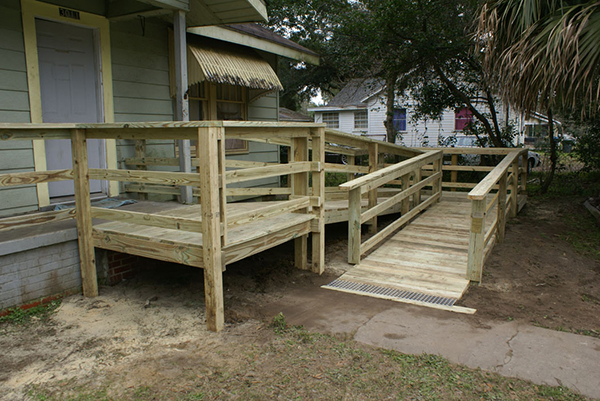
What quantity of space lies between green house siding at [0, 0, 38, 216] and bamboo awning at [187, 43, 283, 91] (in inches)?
87.0

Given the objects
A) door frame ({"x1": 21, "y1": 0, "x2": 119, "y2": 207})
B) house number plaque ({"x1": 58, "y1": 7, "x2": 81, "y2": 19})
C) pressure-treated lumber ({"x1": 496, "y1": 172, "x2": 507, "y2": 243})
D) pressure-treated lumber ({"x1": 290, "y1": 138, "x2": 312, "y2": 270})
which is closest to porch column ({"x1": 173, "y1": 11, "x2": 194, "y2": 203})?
door frame ({"x1": 21, "y1": 0, "x2": 119, "y2": 207})

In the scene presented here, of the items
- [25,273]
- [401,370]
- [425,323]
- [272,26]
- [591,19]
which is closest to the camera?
[401,370]

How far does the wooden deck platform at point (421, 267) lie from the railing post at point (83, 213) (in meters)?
2.35

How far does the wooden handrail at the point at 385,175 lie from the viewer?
5332 mm

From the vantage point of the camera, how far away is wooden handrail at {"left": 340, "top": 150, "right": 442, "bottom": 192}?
533 cm

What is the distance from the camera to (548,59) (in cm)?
606

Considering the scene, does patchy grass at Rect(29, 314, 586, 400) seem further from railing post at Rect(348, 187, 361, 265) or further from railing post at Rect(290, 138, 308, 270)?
railing post at Rect(348, 187, 361, 265)

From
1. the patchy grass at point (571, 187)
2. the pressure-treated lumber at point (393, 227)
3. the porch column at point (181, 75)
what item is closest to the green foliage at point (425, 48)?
the patchy grass at point (571, 187)

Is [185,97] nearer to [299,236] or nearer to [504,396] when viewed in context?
[299,236]

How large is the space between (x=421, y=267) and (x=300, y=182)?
168cm

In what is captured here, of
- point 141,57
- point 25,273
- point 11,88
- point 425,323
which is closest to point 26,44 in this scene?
point 11,88

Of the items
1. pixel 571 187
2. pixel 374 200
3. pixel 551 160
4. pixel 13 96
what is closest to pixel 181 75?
pixel 13 96

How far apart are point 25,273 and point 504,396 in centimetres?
391

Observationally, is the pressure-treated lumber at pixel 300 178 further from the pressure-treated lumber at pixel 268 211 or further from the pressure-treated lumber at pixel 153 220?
the pressure-treated lumber at pixel 153 220
